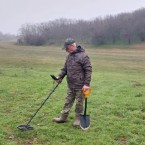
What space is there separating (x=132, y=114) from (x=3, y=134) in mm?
4028

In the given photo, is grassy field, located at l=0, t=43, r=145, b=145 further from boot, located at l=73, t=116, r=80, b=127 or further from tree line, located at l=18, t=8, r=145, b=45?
tree line, located at l=18, t=8, r=145, b=45

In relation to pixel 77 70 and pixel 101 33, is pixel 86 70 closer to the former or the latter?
pixel 77 70

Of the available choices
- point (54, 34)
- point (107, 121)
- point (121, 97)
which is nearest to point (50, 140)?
point (107, 121)

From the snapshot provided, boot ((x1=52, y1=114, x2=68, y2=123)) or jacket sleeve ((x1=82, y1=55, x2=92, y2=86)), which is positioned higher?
jacket sleeve ((x1=82, y1=55, x2=92, y2=86))

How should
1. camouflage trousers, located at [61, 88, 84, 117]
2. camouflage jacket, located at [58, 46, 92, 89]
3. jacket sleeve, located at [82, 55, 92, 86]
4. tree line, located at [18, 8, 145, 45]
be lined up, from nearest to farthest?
jacket sleeve, located at [82, 55, 92, 86], camouflage jacket, located at [58, 46, 92, 89], camouflage trousers, located at [61, 88, 84, 117], tree line, located at [18, 8, 145, 45]

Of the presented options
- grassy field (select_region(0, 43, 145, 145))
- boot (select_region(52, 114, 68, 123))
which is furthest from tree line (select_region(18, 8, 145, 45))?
boot (select_region(52, 114, 68, 123))

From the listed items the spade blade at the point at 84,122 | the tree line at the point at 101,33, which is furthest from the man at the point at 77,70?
the tree line at the point at 101,33

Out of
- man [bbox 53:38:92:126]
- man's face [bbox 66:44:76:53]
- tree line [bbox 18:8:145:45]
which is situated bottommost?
tree line [bbox 18:8:145:45]


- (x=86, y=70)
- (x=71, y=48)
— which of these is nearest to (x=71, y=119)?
(x=86, y=70)

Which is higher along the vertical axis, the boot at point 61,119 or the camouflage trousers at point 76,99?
the camouflage trousers at point 76,99

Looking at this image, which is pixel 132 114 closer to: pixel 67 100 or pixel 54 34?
pixel 67 100

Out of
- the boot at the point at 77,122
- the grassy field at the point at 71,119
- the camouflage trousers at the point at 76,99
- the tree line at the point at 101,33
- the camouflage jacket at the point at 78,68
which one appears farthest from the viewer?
the tree line at the point at 101,33

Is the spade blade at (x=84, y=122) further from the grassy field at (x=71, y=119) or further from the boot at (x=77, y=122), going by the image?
the boot at (x=77, y=122)

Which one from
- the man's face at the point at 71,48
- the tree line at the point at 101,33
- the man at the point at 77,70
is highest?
the man's face at the point at 71,48
